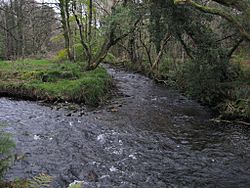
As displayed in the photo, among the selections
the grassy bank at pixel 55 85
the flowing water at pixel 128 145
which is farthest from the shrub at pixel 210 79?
the grassy bank at pixel 55 85

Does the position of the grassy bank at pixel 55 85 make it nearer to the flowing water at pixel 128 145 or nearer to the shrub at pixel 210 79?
the flowing water at pixel 128 145

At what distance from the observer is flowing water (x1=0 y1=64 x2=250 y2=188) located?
28.7 feet

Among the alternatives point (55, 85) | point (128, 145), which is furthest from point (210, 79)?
point (55, 85)

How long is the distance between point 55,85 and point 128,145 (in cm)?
788

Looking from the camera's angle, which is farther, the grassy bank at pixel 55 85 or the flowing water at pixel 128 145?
the grassy bank at pixel 55 85

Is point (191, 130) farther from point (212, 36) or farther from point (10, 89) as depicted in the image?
point (10, 89)

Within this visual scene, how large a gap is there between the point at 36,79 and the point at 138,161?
1101cm

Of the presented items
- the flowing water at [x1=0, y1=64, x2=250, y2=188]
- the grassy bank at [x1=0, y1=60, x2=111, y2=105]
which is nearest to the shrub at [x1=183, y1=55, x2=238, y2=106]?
the flowing water at [x1=0, y1=64, x2=250, y2=188]

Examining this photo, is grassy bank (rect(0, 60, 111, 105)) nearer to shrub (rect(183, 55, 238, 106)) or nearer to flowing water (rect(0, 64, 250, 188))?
flowing water (rect(0, 64, 250, 188))

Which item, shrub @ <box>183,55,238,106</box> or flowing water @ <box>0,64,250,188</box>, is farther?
shrub @ <box>183,55,238,106</box>

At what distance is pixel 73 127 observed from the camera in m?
13.2

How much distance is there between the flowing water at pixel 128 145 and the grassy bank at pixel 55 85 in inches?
32.0

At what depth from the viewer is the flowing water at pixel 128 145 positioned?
8734 millimetres

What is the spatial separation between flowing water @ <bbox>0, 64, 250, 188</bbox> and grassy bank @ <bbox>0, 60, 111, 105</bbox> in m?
0.81
